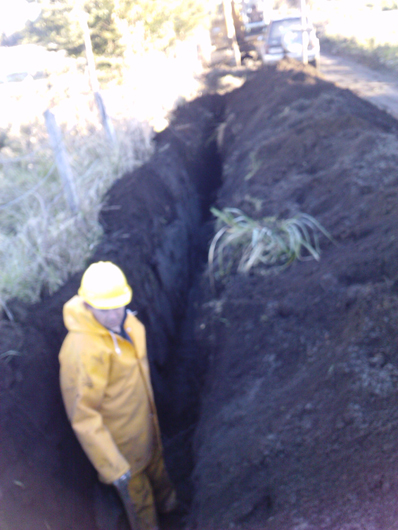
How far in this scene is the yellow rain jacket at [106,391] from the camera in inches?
107

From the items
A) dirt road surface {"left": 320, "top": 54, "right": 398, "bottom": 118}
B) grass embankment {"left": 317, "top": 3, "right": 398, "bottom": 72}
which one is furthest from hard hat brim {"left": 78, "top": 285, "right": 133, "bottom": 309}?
grass embankment {"left": 317, "top": 3, "right": 398, "bottom": 72}

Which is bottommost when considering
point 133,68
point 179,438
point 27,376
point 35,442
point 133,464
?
point 179,438

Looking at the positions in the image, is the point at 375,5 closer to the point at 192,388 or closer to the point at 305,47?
the point at 305,47

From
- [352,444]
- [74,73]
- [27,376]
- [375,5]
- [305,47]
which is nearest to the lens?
[352,444]

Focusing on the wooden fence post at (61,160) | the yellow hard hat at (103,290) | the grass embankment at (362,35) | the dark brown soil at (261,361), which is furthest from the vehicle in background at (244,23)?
the yellow hard hat at (103,290)

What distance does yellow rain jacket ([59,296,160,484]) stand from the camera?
2723 millimetres

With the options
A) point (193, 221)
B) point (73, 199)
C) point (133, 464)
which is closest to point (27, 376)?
point (133, 464)

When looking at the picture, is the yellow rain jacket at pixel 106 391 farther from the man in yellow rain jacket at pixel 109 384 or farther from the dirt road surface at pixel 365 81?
the dirt road surface at pixel 365 81

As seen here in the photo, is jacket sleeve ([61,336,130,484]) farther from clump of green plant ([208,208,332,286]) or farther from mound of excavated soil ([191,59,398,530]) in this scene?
clump of green plant ([208,208,332,286])

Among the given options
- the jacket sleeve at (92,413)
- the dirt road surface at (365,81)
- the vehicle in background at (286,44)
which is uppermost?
the vehicle in background at (286,44)

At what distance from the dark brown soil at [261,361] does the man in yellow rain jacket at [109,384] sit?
36 centimetres

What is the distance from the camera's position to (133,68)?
36.7ft

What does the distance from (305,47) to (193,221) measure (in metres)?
7.86

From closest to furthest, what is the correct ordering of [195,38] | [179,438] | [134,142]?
[179,438] < [134,142] < [195,38]
